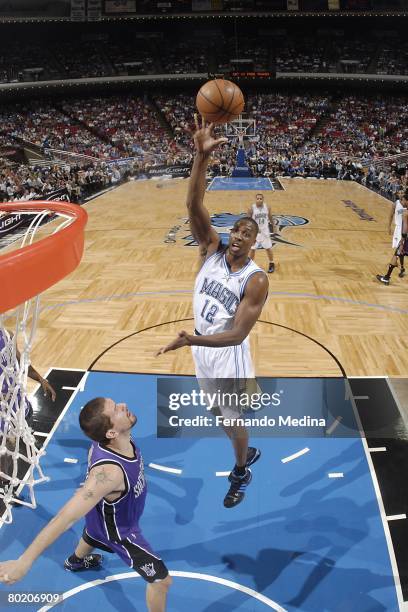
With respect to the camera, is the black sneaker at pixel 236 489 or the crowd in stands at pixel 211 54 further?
the crowd in stands at pixel 211 54

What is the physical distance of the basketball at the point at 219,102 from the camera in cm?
411

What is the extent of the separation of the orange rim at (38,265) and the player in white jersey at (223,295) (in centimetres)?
80

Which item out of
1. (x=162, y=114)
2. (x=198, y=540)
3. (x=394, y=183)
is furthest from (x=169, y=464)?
(x=162, y=114)

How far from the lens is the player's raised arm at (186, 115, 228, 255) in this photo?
10.2 ft

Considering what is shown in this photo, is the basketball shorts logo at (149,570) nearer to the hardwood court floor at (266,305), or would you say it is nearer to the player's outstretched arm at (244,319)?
the player's outstretched arm at (244,319)

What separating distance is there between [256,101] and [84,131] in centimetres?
1065

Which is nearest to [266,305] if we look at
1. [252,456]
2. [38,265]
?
[252,456]

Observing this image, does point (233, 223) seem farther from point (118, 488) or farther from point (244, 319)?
point (118, 488)

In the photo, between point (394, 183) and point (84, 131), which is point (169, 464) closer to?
point (394, 183)

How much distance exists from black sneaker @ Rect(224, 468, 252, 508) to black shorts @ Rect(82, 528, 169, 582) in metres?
1.23

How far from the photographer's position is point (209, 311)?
136 inches

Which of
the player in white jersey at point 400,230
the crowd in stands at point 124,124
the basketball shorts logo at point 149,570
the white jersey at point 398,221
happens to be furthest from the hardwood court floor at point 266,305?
the crowd in stands at point 124,124

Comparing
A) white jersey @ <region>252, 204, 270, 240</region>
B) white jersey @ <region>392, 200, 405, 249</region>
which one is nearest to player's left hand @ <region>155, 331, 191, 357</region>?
white jersey @ <region>252, 204, 270, 240</region>

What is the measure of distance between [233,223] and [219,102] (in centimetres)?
912
